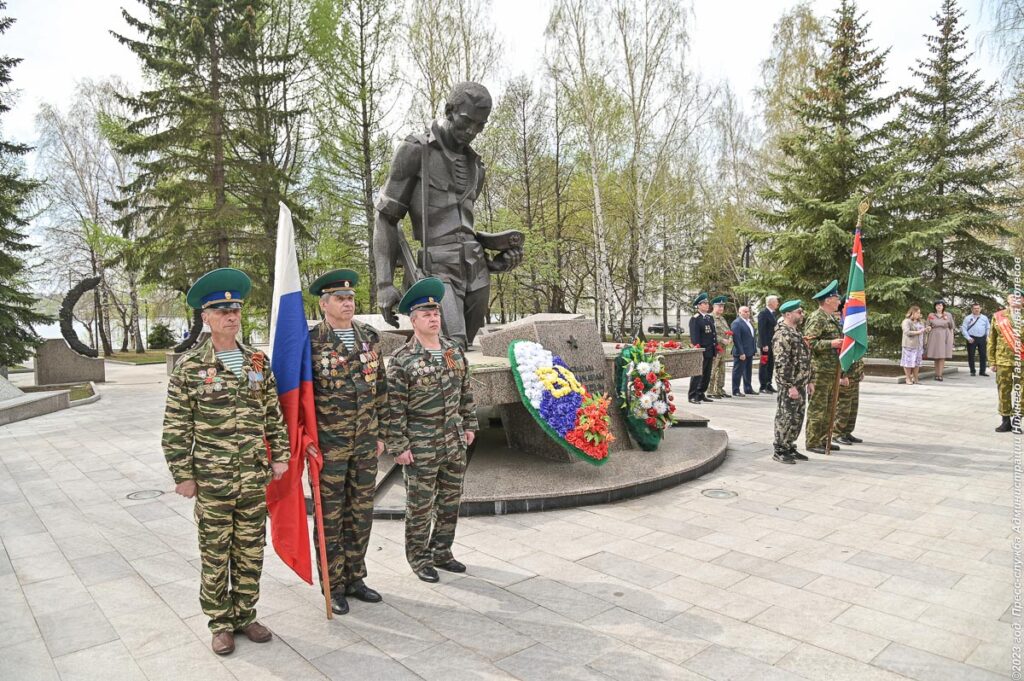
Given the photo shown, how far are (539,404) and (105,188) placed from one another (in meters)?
31.7

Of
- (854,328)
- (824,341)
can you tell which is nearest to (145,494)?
(824,341)

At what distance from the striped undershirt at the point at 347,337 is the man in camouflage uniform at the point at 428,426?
1.09ft

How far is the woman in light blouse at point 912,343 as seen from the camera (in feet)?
43.7

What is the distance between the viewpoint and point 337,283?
3518 millimetres

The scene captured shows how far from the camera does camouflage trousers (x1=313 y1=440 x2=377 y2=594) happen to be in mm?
3471

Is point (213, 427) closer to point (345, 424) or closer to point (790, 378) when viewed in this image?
point (345, 424)

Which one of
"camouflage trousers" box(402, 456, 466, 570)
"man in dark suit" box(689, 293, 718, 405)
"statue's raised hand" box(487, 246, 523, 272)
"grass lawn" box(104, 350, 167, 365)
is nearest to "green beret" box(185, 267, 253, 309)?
"camouflage trousers" box(402, 456, 466, 570)

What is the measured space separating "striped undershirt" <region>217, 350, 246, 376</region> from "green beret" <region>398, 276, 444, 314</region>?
39.9 inches

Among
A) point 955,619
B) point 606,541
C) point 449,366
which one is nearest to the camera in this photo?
point 955,619

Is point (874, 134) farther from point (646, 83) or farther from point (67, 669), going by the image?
point (67, 669)

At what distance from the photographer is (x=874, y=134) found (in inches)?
660

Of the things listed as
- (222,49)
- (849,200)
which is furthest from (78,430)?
(849,200)

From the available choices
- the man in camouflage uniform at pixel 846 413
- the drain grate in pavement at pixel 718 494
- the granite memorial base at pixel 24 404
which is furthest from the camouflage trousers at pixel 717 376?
the granite memorial base at pixel 24 404

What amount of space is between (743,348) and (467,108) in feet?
26.2
